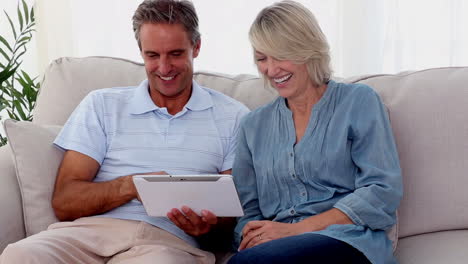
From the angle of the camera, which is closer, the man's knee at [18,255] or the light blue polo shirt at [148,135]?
the man's knee at [18,255]

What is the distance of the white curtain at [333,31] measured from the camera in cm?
280

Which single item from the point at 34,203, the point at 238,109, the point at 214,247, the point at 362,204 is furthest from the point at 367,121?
the point at 34,203

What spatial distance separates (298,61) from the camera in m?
1.77

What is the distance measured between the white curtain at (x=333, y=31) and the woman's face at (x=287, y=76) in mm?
1125

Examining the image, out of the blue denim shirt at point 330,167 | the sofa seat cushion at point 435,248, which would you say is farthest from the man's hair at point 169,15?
the sofa seat cushion at point 435,248

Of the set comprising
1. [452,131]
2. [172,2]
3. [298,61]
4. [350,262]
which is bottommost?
[350,262]

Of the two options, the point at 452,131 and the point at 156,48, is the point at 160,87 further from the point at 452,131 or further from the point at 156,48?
the point at 452,131

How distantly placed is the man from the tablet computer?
0.06 meters

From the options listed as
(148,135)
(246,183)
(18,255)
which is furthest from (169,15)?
(18,255)

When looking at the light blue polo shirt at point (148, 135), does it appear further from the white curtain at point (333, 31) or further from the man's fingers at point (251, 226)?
the white curtain at point (333, 31)

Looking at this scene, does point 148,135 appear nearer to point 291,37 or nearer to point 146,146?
point 146,146

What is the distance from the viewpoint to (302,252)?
1.48m

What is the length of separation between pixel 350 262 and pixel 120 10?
1.92 m

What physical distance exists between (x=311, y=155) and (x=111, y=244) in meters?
0.59
